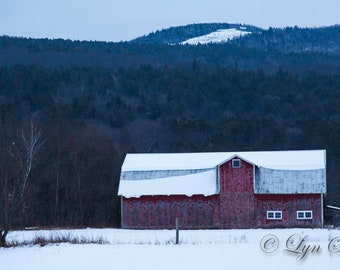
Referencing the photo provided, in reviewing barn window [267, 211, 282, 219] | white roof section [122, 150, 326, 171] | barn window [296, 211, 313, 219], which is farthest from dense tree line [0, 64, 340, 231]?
barn window [296, 211, 313, 219]

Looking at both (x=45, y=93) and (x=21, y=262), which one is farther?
(x=45, y=93)

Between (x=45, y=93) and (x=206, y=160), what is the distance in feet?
179

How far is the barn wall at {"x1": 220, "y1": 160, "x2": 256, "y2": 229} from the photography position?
44406mm

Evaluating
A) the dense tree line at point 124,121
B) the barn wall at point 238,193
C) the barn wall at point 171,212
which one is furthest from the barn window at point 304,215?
the dense tree line at point 124,121

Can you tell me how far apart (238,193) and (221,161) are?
8.61 feet

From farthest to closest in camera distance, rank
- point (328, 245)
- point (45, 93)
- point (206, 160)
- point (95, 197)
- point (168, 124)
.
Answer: point (45, 93) → point (168, 124) → point (95, 197) → point (206, 160) → point (328, 245)

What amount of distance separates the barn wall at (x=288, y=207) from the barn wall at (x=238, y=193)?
55 centimetres

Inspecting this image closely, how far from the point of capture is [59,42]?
497 feet

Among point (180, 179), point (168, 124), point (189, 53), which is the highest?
point (189, 53)

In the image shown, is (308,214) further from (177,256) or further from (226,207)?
(177,256)

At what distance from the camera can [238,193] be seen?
44.6 m

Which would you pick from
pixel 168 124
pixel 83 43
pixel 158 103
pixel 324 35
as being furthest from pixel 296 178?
pixel 324 35

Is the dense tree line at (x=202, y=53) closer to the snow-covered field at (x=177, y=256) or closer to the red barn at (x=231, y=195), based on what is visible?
the red barn at (x=231, y=195)

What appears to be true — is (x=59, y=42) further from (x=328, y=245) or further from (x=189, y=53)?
(x=328, y=245)
